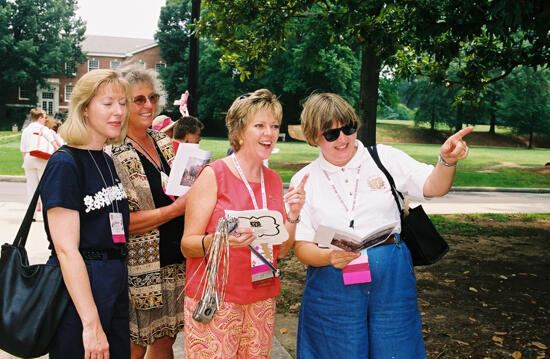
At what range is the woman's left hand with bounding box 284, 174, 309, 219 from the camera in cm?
245

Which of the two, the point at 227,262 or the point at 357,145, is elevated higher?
the point at 357,145

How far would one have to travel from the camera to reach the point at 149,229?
273 centimetres

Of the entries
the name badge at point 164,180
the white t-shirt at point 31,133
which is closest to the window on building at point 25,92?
the white t-shirt at point 31,133

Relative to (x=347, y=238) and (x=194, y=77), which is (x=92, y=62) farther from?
(x=347, y=238)

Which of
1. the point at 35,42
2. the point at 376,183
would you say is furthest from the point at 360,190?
the point at 35,42

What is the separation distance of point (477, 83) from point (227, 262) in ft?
26.5

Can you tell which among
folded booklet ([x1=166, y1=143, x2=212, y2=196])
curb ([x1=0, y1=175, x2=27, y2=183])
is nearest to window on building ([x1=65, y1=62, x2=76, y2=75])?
curb ([x1=0, y1=175, x2=27, y2=183])

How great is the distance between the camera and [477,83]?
9.15m

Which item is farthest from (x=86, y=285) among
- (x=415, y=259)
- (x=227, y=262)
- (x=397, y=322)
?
(x=415, y=259)

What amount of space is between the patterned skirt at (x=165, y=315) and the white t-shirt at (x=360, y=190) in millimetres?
830

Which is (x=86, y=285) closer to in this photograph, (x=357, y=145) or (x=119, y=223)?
(x=119, y=223)

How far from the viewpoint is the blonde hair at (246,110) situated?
2.57 m

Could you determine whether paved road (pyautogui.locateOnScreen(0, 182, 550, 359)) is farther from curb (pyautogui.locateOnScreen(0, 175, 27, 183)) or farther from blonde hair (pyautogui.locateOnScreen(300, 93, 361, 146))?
blonde hair (pyautogui.locateOnScreen(300, 93, 361, 146))

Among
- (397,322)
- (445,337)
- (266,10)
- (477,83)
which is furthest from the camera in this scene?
(477,83)
